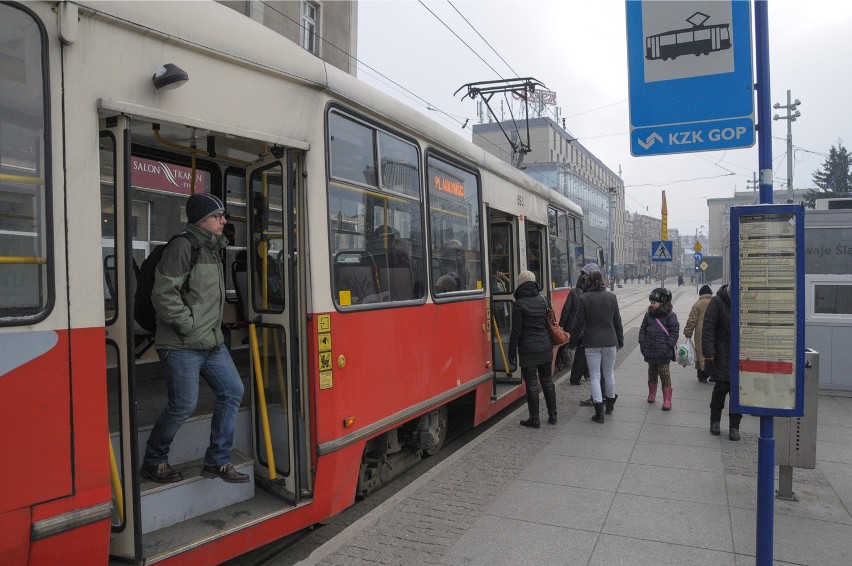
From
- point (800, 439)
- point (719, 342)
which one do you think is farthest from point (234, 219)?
point (719, 342)

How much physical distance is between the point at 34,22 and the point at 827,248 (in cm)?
913

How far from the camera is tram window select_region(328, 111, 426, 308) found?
158 inches

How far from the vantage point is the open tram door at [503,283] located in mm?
7891

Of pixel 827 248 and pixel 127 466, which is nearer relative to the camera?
pixel 127 466

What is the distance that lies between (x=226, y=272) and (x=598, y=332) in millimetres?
4304

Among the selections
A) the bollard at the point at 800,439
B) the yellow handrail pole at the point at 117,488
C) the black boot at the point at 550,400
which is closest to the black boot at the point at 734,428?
the bollard at the point at 800,439

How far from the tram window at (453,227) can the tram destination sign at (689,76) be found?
1929 millimetres

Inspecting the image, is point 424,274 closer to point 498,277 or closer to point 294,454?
point 294,454

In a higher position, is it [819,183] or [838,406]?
[819,183]

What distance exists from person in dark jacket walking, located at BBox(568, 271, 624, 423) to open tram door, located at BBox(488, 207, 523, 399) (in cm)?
96

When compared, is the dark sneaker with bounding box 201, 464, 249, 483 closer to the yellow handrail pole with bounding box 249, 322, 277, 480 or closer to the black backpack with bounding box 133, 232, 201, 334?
the yellow handrail pole with bounding box 249, 322, 277, 480

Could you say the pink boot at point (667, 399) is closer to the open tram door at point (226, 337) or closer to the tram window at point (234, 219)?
the open tram door at point (226, 337)

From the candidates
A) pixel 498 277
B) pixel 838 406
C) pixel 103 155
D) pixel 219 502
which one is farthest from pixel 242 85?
pixel 838 406

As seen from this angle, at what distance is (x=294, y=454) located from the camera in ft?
12.3
